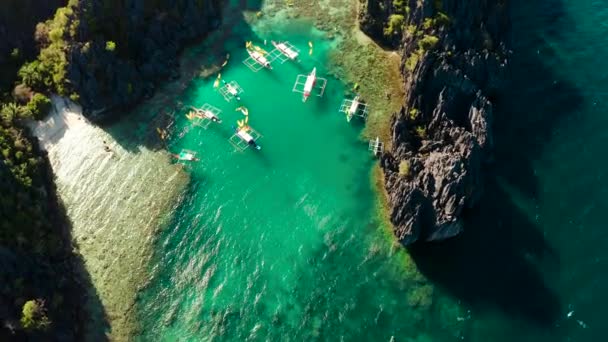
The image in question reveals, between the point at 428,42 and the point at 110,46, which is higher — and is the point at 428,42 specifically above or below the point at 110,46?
below

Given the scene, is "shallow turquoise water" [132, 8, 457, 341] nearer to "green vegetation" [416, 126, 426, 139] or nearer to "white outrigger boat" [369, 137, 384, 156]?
"white outrigger boat" [369, 137, 384, 156]

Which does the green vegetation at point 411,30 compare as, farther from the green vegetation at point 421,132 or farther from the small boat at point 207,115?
the small boat at point 207,115

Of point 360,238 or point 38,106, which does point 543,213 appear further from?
point 38,106

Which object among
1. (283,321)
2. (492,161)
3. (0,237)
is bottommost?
(283,321)

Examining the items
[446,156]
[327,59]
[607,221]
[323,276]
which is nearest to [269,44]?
[327,59]

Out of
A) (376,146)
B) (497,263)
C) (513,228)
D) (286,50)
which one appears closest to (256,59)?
(286,50)

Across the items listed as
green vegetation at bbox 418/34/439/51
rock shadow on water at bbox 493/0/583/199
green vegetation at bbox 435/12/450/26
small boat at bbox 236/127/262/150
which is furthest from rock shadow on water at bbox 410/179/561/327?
green vegetation at bbox 435/12/450/26

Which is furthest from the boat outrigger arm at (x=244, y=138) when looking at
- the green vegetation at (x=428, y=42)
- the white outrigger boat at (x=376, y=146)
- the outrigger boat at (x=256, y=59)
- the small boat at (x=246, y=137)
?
the green vegetation at (x=428, y=42)

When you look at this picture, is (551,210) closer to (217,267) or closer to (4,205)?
(217,267)
